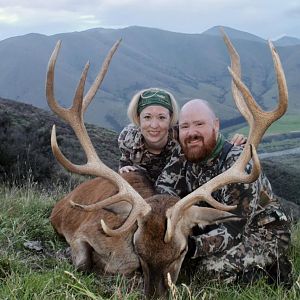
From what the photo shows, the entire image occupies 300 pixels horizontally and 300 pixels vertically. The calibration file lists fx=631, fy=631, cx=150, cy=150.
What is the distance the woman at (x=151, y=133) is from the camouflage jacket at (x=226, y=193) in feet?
1.89

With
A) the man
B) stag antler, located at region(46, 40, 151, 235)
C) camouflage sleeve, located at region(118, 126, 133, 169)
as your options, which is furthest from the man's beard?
camouflage sleeve, located at region(118, 126, 133, 169)

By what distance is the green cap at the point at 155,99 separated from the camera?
7137mm

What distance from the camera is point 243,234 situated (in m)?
5.66

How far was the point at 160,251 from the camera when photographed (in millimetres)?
4809

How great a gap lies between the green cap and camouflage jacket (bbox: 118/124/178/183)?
1.00 ft

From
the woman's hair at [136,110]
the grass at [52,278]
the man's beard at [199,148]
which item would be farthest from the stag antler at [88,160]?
the woman's hair at [136,110]

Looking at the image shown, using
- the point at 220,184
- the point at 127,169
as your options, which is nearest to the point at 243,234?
the point at 220,184

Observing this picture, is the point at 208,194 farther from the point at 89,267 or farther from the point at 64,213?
the point at 64,213

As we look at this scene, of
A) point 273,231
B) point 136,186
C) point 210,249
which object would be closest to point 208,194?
point 210,249

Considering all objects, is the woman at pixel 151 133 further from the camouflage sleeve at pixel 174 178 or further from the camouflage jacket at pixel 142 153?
the camouflage sleeve at pixel 174 178

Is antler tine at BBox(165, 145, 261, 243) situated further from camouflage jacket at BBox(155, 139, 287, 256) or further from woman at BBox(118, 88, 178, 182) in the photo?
woman at BBox(118, 88, 178, 182)

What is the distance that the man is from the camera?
5512 mm

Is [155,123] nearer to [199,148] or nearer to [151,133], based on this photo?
[151,133]

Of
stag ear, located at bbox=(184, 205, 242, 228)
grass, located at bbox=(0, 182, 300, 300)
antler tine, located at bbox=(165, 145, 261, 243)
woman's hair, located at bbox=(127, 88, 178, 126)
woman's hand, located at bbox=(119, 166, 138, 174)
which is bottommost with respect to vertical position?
grass, located at bbox=(0, 182, 300, 300)
